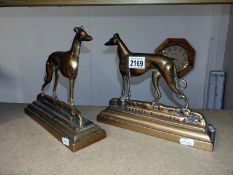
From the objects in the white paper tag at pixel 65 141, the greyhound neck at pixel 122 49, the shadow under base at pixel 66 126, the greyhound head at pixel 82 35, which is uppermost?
the greyhound head at pixel 82 35

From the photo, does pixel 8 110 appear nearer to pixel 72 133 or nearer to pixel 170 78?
pixel 72 133

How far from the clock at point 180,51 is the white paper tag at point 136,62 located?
678 mm

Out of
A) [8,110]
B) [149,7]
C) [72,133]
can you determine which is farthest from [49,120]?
[149,7]

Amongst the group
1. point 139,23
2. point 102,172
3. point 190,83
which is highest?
point 139,23

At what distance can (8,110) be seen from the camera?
3.93 feet

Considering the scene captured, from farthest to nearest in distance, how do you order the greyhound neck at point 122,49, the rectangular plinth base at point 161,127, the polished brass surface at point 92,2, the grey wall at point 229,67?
the grey wall at point 229,67 → the greyhound neck at point 122,49 → the rectangular plinth base at point 161,127 → the polished brass surface at point 92,2

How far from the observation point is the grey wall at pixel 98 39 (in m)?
1.59

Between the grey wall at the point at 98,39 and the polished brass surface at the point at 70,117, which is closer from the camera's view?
the polished brass surface at the point at 70,117

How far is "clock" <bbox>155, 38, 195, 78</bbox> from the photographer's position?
1.57 metres

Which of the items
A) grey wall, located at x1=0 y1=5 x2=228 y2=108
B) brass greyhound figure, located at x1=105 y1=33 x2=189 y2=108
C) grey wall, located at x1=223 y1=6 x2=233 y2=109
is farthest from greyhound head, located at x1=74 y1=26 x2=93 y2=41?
grey wall, located at x1=223 y1=6 x2=233 y2=109

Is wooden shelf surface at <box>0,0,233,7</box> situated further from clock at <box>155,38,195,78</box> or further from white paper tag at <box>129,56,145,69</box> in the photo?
clock at <box>155,38,195,78</box>

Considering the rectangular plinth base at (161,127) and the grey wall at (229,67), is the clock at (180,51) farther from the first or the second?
the rectangular plinth base at (161,127)

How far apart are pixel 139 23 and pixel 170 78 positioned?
2.59ft

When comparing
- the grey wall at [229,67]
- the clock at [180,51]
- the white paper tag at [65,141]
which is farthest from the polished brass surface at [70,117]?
the grey wall at [229,67]
